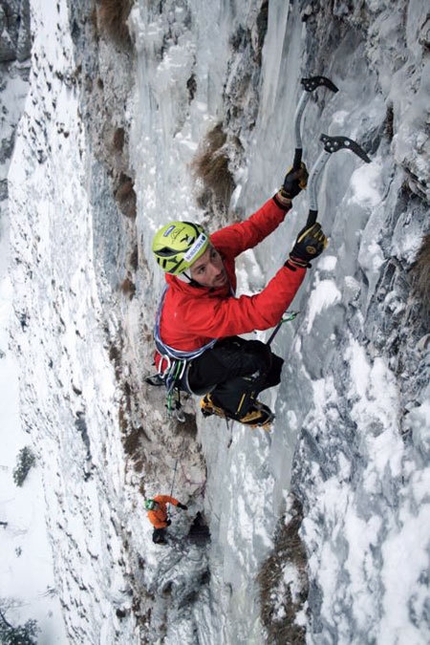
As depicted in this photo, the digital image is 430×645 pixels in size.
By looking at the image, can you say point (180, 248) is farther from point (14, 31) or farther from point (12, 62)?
point (14, 31)

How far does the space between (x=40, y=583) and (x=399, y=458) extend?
19.0m

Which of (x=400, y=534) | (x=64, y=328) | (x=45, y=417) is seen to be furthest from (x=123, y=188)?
(x=45, y=417)

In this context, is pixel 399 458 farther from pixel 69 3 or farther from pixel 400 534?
pixel 69 3

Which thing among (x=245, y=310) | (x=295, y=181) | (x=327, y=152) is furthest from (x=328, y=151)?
(x=245, y=310)

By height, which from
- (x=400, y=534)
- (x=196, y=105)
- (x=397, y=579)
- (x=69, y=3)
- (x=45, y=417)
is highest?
(x=69, y=3)

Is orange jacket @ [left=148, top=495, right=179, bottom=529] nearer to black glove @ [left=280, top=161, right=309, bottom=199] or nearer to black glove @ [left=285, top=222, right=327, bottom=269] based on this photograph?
black glove @ [left=280, top=161, right=309, bottom=199]

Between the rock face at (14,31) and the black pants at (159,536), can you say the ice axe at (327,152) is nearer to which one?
the black pants at (159,536)

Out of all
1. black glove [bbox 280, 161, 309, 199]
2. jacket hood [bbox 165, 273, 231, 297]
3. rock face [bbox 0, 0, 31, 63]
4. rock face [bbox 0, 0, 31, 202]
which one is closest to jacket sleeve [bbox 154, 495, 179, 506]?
jacket hood [bbox 165, 273, 231, 297]

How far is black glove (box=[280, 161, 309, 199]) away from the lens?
11.6 feet

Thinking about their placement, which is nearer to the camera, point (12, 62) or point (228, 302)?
point (228, 302)

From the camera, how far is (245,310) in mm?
3199

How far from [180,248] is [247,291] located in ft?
5.88

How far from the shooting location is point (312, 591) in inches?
129

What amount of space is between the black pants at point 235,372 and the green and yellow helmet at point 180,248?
0.90 metres
